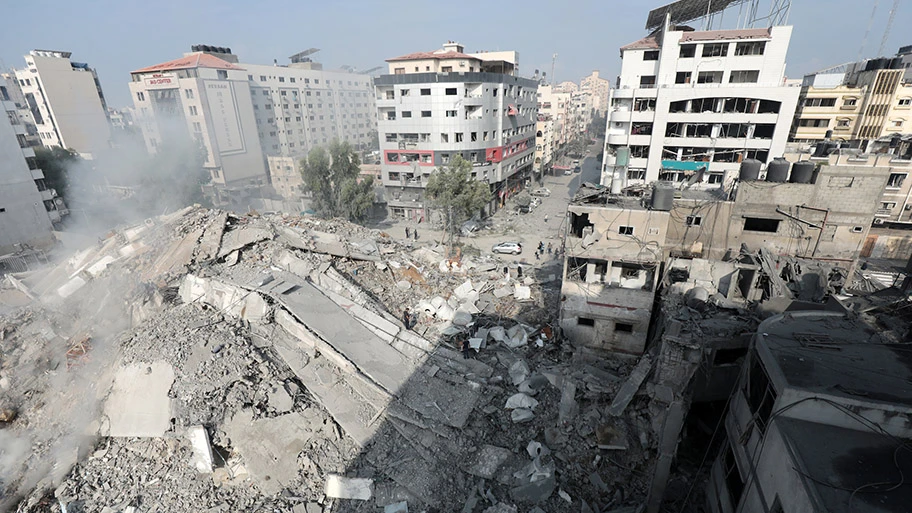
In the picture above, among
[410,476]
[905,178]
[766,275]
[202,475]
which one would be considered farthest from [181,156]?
[905,178]

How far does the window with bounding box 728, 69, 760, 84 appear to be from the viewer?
23.3 m

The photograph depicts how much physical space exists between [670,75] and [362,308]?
23.5m

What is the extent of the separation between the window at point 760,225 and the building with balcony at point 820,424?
24.3 feet

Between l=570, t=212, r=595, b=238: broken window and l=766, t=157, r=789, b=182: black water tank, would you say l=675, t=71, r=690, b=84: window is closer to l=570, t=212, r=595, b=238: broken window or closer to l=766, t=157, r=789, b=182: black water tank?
l=766, t=157, r=789, b=182: black water tank

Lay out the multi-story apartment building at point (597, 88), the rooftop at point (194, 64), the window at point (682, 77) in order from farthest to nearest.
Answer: the multi-story apartment building at point (597, 88)
the rooftop at point (194, 64)
the window at point (682, 77)

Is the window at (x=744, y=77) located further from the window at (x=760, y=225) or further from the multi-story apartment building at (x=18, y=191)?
the multi-story apartment building at (x=18, y=191)

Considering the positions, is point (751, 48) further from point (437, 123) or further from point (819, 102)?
point (437, 123)

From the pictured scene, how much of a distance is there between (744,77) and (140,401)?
3100cm

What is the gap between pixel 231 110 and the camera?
3772 centimetres

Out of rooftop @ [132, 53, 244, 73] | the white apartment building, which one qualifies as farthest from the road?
rooftop @ [132, 53, 244, 73]

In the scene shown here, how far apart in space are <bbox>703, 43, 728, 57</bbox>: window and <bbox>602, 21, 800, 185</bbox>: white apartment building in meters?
0.05

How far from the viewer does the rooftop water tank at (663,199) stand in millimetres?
12102

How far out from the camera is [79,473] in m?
8.28

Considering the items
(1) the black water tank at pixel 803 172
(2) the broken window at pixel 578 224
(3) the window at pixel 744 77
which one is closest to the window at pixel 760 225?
(1) the black water tank at pixel 803 172
